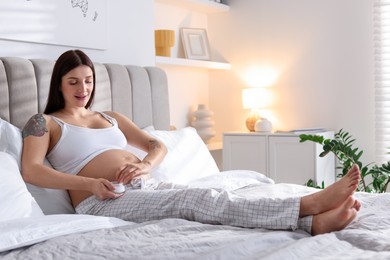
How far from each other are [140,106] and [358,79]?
1740 mm

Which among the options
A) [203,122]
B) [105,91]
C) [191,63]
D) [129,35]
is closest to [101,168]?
[105,91]

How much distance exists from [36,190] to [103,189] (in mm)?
329

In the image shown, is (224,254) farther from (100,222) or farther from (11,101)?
(11,101)

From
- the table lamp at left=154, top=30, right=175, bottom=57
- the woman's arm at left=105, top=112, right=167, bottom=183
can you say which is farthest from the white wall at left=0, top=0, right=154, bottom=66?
the woman's arm at left=105, top=112, right=167, bottom=183

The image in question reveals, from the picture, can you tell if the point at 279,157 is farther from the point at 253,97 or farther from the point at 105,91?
the point at 105,91

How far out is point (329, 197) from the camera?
1.84 meters

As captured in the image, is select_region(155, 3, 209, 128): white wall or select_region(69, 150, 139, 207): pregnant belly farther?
select_region(155, 3, 209, 128): white wall

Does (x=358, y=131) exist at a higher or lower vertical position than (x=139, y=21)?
lower

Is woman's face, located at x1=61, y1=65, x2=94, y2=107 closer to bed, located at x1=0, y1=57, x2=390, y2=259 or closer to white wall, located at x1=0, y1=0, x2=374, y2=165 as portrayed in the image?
bed, located at x1=0, y1=57, x2=390, y2=259

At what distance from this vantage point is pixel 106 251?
1532mm

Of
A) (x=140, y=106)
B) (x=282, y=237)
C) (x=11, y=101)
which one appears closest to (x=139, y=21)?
(x=140, y=106)

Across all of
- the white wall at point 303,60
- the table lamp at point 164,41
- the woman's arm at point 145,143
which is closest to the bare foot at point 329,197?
the woman's arm at point 145,143

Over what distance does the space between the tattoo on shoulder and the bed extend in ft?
0.13

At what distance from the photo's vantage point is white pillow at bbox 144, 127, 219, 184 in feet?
9.09
